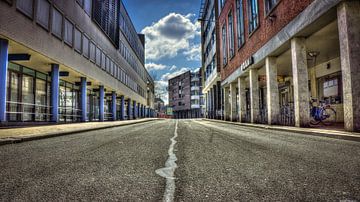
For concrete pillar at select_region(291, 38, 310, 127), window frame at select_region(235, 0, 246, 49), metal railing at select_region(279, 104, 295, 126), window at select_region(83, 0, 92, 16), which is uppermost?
window at select_region(83, 0, 92, 16)

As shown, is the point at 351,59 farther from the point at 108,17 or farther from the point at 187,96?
the point at 187,96

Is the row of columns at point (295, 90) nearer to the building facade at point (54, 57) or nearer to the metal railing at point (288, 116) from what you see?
the metal railing at point (288, 116)

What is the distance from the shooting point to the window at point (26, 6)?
1313cm

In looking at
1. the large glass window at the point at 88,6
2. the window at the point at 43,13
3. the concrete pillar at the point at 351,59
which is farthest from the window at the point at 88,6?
the concrete pillar at the point at 351,59

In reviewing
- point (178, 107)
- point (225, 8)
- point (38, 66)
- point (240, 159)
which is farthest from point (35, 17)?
point (178, 107)

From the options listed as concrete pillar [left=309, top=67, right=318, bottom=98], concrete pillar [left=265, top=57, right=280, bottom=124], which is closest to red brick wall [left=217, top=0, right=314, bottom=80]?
concrete pillar [left=265, top=57, right=280, bottom=124]

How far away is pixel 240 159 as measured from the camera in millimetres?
3867

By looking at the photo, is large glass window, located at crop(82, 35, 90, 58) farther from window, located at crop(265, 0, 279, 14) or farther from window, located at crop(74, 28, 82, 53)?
window, located at crop(265, 0, 279, 14)

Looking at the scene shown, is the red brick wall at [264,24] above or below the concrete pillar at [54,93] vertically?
above

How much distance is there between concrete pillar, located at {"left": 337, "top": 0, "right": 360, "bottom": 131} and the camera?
7742mm

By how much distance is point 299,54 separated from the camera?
39.4ft

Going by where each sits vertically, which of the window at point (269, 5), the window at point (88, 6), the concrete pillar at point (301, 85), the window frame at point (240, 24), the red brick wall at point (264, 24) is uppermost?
the window at point (88, 6)

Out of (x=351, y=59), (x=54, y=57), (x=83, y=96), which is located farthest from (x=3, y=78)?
(x=351, y=59)

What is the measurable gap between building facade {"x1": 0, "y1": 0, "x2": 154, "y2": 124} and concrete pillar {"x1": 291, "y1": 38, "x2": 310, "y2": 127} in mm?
13650
